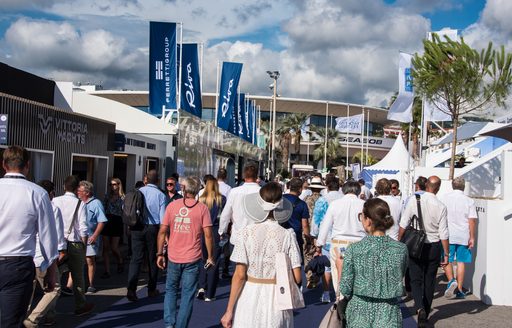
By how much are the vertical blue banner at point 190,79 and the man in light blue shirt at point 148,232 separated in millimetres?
10214

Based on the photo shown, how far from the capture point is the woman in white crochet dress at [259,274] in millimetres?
4090

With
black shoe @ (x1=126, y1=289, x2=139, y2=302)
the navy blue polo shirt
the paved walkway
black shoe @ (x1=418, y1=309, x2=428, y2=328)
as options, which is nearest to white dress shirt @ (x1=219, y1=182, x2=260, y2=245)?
the navy blue polo shirt

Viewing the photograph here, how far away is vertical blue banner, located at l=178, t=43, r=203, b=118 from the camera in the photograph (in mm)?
18359

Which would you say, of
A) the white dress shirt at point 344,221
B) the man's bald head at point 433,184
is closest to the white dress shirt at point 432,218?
the man's bald head at point 433,184

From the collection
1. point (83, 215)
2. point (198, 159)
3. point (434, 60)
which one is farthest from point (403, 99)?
point (83, 215)

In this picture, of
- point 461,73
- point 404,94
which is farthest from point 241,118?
point 461,73

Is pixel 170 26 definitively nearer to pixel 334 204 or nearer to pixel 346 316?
pixel 334 204

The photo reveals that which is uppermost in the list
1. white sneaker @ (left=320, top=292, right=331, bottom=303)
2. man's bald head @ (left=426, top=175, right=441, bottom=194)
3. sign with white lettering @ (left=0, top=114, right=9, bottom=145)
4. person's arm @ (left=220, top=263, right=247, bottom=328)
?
sign with white lettering @ (left=0, top=114, right=9, bottom=145)

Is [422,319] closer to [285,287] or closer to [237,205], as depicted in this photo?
[237,205]

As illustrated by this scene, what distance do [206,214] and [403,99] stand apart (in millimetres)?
15733

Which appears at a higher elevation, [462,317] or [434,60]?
[434,60]

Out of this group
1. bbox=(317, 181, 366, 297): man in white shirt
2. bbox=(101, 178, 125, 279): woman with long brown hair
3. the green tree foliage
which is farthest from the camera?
the green tree foliage

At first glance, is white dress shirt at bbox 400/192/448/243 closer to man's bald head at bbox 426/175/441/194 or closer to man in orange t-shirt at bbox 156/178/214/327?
man's bald head at bbox 426/175/441/194

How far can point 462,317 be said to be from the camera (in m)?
7.90
